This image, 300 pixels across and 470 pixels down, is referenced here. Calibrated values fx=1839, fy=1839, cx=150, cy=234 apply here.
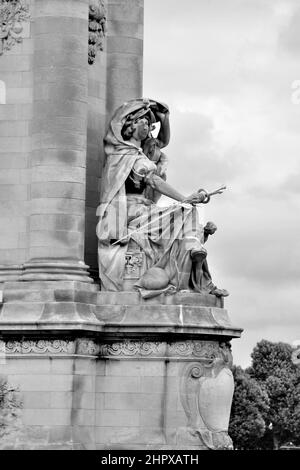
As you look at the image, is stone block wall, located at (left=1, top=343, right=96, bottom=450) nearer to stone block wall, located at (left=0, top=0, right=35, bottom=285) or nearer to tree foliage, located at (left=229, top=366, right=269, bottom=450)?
stone block wall, located at (left=0, top=0, right=35, bottom=285)

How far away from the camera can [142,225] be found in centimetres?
3812

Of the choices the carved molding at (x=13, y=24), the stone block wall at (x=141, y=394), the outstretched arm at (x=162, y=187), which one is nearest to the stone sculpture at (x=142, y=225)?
the outstretched arm at (x=162, y=187)

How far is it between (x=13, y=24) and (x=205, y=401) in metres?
8.74

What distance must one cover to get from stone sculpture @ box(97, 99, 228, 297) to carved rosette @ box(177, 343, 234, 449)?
1731mm

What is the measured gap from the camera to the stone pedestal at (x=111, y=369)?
36.3 meters

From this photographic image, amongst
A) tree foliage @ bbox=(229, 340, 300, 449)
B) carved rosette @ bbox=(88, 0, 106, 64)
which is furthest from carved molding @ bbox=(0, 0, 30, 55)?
tree foliage @ bbox=(229, 340, 300, 449)

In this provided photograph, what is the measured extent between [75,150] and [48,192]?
1042 mm

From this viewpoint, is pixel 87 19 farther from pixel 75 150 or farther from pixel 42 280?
pixel 42 280

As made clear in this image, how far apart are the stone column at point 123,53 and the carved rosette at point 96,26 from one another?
0.75m

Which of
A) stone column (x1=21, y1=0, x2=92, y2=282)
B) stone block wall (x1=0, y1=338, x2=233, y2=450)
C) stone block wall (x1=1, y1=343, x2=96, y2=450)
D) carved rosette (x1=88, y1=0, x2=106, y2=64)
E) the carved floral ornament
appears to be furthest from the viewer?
carved rosette (x1=88, y1=0, x2=106, y2=64)

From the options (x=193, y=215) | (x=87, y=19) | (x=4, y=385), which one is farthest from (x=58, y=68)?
(x=4, y=385)

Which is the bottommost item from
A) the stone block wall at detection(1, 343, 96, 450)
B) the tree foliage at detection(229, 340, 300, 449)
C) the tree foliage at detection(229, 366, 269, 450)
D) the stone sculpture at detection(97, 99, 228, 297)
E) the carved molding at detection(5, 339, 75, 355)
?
the stone block wall at detection(1, 343, 96, 450)

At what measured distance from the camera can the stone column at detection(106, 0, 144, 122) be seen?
40156mm

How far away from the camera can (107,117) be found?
40.0 meters
